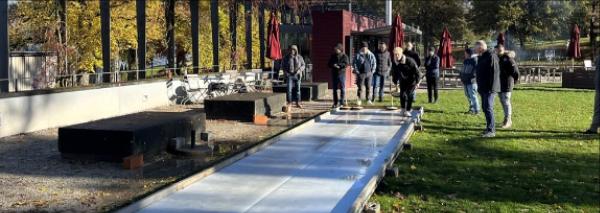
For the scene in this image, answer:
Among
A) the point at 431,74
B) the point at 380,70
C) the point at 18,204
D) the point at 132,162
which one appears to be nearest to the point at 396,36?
the point at 380,70

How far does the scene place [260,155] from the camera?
29.6 feet

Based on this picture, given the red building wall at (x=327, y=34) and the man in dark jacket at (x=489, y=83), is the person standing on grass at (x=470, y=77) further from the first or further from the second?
the red building wall at (x=327, y=34)

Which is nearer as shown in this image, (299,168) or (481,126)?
(299,168)

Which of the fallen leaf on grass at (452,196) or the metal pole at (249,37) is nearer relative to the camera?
the fallen leaf on grass at (452,196)

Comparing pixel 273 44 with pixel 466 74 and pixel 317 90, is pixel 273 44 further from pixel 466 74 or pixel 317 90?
pixel 466 74

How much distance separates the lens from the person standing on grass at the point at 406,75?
13383 mm

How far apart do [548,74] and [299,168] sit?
28710 mm

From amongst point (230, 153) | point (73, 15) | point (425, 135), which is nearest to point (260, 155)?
point (230, 153)

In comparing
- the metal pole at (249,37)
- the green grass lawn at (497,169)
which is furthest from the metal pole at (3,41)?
the metal pole at (249,37)

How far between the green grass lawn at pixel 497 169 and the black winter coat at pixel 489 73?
812 millimetres

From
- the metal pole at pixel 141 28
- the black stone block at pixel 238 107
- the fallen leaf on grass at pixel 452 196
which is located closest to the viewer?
the fallen leaf on grass at pixel 452 196

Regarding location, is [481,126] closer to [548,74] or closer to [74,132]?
[74,132]

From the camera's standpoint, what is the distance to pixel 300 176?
7.59 metres

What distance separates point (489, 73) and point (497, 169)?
3.43 meters
